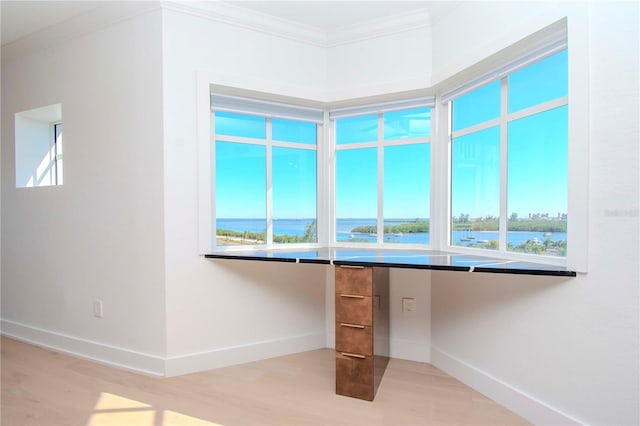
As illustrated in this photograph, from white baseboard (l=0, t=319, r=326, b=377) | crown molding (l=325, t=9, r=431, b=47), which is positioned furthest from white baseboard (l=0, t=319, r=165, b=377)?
crown molding (l=325, t=9, r=431, b=47)

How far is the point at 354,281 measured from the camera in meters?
2.25

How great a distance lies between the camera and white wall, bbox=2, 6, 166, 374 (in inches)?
102

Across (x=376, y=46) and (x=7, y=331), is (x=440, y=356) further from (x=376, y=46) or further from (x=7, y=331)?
(x=7, y=331)

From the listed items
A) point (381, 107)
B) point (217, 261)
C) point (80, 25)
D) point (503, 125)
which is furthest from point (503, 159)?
point (80, 25)

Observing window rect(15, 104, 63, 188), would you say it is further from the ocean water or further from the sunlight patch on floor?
the sunlight patch on floor

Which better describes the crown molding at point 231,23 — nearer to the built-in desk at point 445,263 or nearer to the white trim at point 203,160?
the white trim at point 203,160

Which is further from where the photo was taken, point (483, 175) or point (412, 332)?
point (412, 332)

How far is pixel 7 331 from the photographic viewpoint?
3.38 m

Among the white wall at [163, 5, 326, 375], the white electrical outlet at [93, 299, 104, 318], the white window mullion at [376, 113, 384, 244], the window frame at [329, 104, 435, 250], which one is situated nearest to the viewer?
the white wall at [163, 5, 326, 375]

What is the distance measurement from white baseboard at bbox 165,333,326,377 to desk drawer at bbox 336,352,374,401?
811mm

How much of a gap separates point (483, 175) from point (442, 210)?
1.43 feet

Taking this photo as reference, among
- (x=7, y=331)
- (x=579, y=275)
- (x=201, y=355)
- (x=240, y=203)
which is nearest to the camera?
(x=579, y=275)

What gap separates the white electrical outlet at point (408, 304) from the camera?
9.41 feet

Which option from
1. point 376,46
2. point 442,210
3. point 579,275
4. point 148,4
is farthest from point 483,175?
point 148,4
